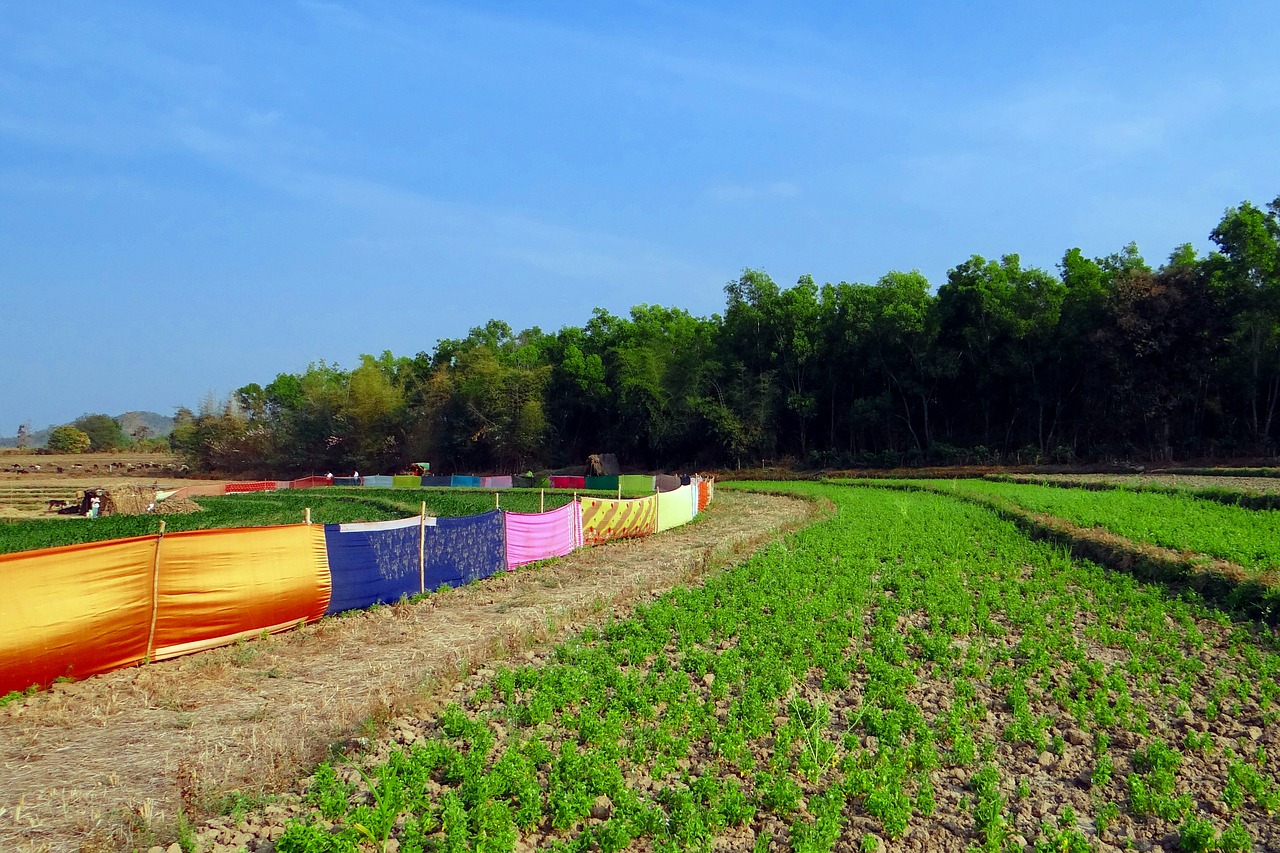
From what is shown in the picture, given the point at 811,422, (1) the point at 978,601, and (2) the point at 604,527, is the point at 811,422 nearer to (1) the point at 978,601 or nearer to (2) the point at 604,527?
(2) the point at 604,527

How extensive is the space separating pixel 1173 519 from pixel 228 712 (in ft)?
57.6

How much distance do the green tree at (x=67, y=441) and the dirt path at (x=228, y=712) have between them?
10619 centimetres

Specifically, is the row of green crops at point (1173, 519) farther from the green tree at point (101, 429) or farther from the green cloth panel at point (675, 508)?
the green tree at point (101, 429)

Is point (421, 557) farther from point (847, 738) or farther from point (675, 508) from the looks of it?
point (675, 508)

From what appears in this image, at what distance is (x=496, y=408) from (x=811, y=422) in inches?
883

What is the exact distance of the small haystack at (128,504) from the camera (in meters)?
29.6

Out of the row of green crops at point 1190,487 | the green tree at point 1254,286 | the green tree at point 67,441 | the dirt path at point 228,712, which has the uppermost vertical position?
the green tree at point 1254,286

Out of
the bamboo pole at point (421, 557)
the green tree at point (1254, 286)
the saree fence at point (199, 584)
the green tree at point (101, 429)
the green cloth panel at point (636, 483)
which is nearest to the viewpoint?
the saree fence at point (199, 584)

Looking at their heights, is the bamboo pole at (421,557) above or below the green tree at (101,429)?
below

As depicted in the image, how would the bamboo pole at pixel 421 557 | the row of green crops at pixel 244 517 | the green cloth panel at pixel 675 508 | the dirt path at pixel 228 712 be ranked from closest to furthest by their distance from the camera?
the dirt path at pixel 228 712, the bamboo pole at pixel 421 557, the row of green crops at pixel 244 517, the green cloth panel at pixel 675 508

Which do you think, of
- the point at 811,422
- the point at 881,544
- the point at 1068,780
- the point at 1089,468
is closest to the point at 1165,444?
the point at 1089,468

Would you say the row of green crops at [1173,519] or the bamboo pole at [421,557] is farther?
the row of green crops at [1173,519]

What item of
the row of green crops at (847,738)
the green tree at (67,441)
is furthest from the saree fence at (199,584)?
the green tree at (67,441)

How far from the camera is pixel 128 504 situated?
3019 centimetres
